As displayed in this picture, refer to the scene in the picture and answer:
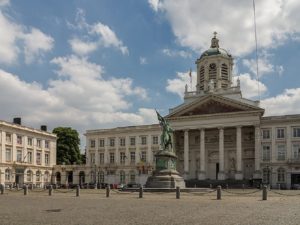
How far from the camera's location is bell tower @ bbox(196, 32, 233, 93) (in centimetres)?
8462

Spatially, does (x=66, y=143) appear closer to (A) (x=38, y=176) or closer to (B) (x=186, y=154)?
(A) (x=38, y=176)

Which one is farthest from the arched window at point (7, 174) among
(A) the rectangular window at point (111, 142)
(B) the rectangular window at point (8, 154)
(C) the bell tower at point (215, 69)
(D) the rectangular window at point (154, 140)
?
(C) the bell tower at point (215, 69)

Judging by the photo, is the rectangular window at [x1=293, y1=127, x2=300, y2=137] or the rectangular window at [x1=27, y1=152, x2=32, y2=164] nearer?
the rectangular window at [x1=293, y1=127, x2=300, y2=137]

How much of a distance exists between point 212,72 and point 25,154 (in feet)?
125

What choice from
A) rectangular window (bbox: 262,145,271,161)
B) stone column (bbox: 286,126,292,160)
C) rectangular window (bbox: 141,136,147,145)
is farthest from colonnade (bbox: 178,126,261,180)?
rectangular window (bbox: 141,136,147,145)

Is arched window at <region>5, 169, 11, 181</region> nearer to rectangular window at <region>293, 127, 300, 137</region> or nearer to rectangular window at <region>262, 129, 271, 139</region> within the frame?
rectangular window at <region>262, 129, 271, 139</region>

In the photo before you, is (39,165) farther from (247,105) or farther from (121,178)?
(247,105)

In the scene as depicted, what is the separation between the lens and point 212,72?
85.9 meters

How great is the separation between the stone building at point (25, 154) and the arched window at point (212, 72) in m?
33.3

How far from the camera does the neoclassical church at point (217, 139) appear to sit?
242 feet

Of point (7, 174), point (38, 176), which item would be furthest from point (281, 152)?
point (7, 174)

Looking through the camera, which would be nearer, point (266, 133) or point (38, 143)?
point (266, 133)

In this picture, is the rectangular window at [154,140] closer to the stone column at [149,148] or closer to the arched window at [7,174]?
the stone column at [149,148]

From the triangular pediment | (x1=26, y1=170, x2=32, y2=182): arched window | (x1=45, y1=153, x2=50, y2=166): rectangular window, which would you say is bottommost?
(x1=26, y1=170, x2=32, y2=182): arched window
